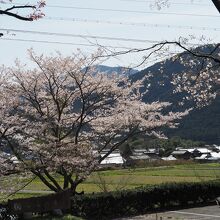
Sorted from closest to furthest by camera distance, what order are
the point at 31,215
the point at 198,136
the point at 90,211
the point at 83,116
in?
the point at 31,215
the point at 90,211
the point at 83,116
the point at 198,136

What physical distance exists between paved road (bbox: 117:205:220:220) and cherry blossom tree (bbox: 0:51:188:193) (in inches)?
114

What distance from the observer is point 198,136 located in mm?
110500

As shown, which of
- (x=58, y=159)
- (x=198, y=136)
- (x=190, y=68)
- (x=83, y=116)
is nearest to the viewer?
(x=190, y=68)

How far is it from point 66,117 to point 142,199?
180 inches

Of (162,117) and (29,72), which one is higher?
(29,72)

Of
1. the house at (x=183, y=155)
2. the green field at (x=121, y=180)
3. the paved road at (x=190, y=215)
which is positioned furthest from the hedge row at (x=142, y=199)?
the house at (x=183, y=155)

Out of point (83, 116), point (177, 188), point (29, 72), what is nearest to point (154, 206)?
point (177, 188)

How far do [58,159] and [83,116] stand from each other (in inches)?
106

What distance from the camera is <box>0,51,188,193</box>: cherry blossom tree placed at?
15.6 metres

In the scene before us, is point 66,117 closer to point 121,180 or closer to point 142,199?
point 142,199

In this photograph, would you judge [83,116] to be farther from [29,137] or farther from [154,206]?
[154,206]

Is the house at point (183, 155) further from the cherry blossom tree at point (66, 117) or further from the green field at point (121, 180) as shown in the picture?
the cherry blossom tree at point (66, 117)

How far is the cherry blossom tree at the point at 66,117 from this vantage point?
1562cm

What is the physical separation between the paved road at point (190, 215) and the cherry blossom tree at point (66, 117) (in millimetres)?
2898
